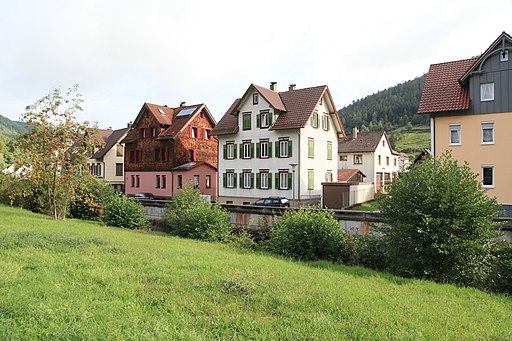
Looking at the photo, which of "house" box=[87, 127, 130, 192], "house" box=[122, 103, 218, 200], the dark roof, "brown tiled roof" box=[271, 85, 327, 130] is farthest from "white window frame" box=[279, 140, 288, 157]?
the dark roof

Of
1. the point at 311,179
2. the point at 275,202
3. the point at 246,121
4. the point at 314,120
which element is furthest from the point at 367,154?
the point at 275,202

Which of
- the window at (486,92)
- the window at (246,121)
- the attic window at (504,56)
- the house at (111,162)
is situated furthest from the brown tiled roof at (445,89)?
the house at (111,162)

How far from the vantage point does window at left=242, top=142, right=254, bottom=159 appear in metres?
37.1

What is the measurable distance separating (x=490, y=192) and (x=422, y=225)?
639 inches

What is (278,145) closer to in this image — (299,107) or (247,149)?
(247,149)

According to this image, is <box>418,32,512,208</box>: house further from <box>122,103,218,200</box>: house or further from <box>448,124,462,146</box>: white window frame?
<box>122,103,218,200</box>: house

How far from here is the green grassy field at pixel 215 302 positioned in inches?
235

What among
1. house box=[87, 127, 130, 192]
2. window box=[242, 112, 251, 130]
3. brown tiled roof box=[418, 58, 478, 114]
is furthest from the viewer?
house box=[87, 127, 130, 192]

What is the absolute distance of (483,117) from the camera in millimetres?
24859

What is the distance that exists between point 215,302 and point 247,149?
3042 cm

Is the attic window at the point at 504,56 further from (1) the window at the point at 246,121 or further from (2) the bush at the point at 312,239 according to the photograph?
(1) the window at the point at 246,121

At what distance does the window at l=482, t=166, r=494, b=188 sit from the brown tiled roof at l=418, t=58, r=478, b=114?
4.10 m

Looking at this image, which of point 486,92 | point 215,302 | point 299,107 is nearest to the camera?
point 215,302

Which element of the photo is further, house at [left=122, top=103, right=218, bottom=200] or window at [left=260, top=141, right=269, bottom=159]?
house at [left=122, top=103, right=218, bottom=200]
